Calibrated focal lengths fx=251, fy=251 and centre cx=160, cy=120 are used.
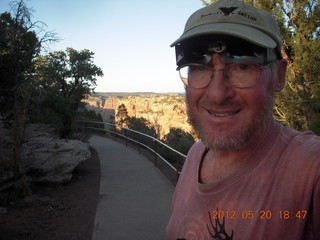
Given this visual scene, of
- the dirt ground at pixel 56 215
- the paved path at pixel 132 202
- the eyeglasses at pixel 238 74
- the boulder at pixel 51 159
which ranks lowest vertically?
the dirt ground at pixel 56 215

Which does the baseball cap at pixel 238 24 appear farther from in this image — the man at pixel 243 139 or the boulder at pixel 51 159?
the boulder at pixel 51 159

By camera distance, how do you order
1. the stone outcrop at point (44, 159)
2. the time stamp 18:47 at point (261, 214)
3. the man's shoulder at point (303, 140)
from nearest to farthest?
the time stamp 18:47 at point (261, 214), the man's shoulder at point (303, 140), the stone outcrop at point (44, 159)

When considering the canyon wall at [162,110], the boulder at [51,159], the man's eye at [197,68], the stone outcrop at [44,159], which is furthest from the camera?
the canyon wall at [162,110]

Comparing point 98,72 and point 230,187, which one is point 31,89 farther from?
point 98,72

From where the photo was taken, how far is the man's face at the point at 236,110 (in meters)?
1.11

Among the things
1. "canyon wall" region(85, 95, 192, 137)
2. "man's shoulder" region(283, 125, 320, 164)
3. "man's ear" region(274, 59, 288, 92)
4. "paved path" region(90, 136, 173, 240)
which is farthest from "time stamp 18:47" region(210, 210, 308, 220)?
"canyon wall" region(85, 95, 192, 137)

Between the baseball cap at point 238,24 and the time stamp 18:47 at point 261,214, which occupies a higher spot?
the baseball cap at point 238,24

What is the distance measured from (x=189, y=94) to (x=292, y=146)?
20.8 inches

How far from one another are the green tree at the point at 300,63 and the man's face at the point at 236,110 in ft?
21.7

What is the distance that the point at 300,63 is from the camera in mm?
6918

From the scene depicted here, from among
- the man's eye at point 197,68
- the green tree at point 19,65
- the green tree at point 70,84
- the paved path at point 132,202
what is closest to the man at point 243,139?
the man's eye at point 197,68

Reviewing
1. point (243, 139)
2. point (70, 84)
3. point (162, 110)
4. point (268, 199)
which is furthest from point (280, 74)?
point (162, 110)

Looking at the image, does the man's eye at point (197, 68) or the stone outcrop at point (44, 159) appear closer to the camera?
the man's eye at point (197, 68)

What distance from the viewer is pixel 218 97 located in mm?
1146
